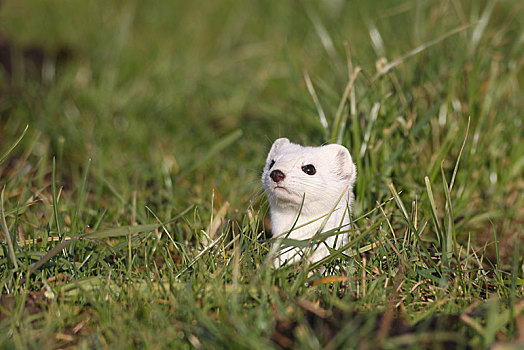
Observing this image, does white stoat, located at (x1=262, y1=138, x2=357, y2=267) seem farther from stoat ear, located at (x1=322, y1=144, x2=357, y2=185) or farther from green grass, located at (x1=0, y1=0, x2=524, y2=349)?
green grass, located at (x1=0, y1=0, x2=524, y2=349)

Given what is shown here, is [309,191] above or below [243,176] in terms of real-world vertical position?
above

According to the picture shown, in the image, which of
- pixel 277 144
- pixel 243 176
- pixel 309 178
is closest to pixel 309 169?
pixel 309 178

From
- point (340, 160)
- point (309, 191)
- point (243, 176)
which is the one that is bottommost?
point (243, 176)

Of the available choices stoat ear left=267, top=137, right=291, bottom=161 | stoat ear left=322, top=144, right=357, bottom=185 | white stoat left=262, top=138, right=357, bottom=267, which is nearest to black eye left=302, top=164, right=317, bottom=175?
→ white stoat left=262, top=138, right=357, bottom=267

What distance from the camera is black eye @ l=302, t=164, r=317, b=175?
10.8 feet

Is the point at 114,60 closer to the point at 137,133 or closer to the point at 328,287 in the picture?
the point at 137,133

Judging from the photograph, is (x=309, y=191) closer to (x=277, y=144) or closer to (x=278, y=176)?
(x=278, y=176)

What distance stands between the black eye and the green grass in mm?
394

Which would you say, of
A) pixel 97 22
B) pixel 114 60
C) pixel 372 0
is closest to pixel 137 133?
pixel 114 60

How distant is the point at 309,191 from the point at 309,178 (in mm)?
76

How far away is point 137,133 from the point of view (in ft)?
18.7

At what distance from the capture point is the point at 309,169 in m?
3.29

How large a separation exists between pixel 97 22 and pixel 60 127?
2.67 metres

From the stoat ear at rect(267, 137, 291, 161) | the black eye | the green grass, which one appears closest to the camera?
the green grass
